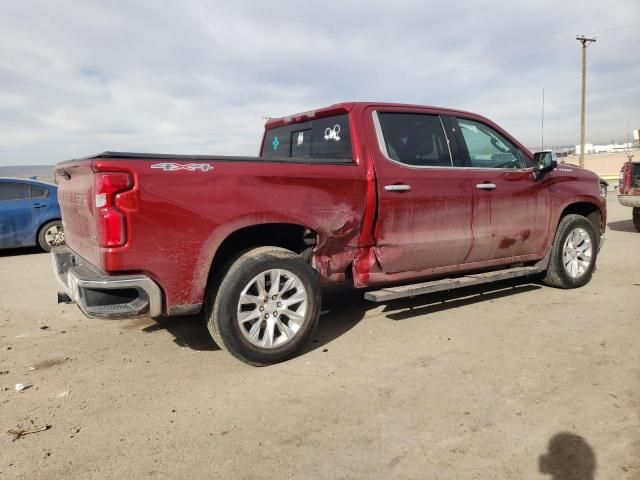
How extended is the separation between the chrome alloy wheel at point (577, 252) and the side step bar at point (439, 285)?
50cm

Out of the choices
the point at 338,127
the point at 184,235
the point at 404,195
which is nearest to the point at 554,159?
the point at 404,195

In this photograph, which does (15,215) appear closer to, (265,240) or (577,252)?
(265,240)

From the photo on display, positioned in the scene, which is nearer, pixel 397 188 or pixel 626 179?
pixel 397 188

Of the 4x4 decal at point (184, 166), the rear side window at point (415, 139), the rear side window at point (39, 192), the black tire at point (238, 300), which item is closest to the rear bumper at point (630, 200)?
the rear side window at point (415, 139)

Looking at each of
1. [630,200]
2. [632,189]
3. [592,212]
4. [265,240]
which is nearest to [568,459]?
[265,240]

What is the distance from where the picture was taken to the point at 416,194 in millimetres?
4348

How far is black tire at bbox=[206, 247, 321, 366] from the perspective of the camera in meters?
3.50

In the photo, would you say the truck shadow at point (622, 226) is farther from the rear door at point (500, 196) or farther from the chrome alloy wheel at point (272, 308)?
the chrome alloy wheel at point (272, 308)

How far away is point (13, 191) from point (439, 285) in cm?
841

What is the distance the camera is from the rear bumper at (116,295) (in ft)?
10.4

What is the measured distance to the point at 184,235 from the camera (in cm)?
333

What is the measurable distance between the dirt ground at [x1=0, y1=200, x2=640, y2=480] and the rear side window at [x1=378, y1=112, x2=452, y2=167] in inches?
59.0

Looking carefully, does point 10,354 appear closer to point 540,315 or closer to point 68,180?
point 68,180

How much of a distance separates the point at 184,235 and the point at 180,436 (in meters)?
1.25
